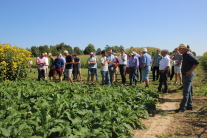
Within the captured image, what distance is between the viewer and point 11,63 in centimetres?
1019

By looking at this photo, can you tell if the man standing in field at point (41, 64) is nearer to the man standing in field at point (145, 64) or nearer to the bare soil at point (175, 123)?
the man standing in field at point (145, 64)

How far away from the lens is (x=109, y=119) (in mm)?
3615

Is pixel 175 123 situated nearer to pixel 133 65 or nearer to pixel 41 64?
pixel 133 65

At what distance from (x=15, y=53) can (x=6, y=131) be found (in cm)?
881

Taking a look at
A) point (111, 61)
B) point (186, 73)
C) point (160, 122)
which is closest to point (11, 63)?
point (111, 61)

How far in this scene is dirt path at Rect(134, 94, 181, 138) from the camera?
13.3ft

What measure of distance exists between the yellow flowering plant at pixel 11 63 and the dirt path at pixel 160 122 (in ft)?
26.0

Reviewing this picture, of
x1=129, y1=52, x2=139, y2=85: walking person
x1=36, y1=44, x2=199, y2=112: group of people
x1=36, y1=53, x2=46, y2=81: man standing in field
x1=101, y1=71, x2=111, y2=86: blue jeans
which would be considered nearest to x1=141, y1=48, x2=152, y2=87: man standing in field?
x1=36, y1=44, x2=199, y2=112: group of people

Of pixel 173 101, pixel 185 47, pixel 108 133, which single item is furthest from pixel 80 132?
pixel 173 101

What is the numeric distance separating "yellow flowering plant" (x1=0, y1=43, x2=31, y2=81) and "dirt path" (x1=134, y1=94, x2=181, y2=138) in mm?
7912

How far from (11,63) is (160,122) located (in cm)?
864

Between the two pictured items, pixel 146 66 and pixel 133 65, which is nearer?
pixel 146 66

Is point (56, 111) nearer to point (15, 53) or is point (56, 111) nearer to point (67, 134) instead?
point (67, 134)

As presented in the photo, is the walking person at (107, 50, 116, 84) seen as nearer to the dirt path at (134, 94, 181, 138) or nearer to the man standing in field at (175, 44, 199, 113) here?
the dirt path at (134, 94, 181, 138)
